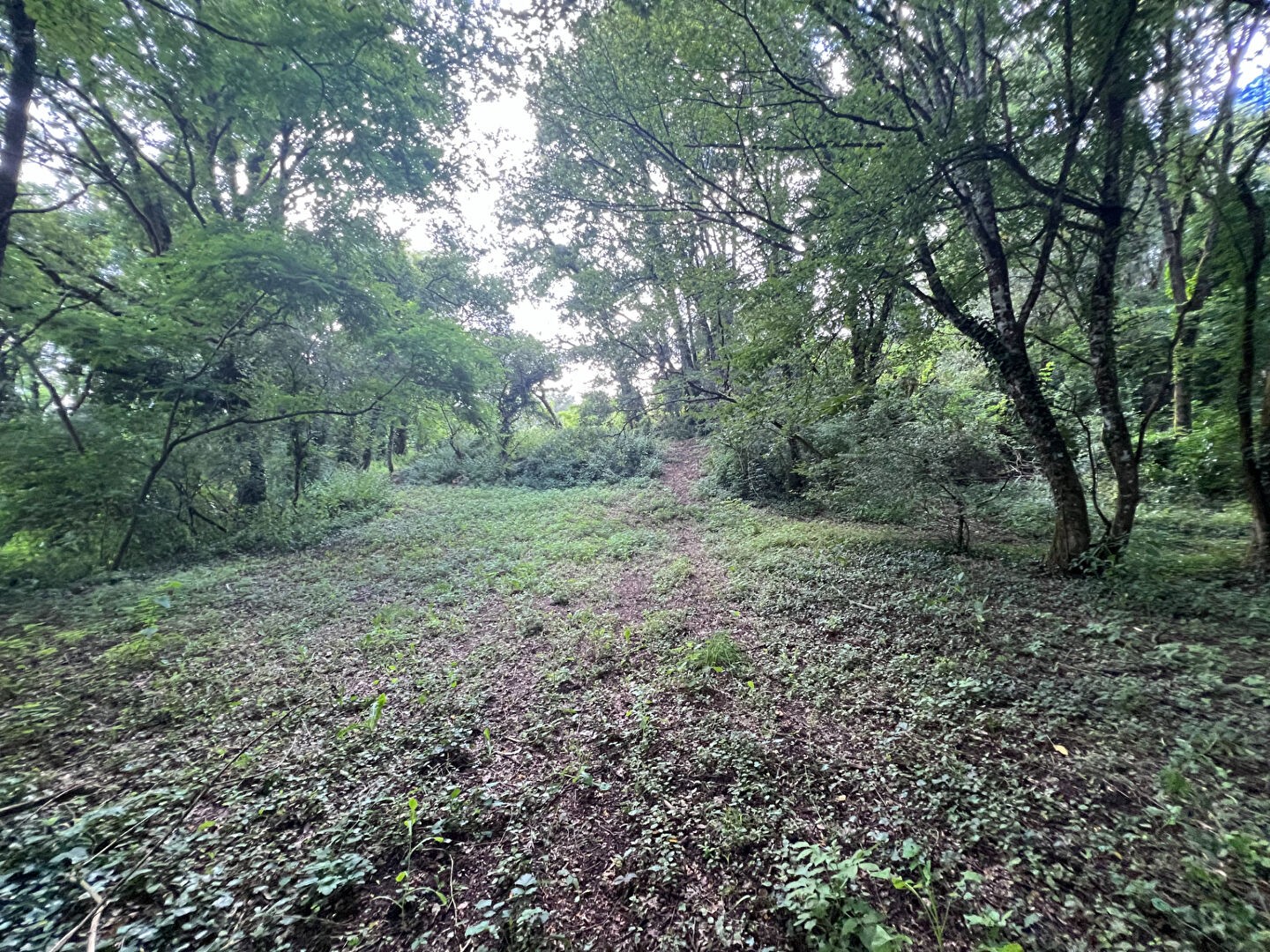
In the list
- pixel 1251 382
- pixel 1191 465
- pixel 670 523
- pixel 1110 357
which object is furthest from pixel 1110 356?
pixel 670 523

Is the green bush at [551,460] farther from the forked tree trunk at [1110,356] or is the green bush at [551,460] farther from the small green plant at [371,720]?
the small green plant at [371,720]

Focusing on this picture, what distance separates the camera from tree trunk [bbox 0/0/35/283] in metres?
5.15

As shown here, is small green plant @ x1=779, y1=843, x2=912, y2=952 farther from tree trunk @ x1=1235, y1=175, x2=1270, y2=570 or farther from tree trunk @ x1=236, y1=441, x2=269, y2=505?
tree trunk @ x1=236, y1=441, x2=269, y2=505

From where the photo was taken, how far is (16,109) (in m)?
5.20

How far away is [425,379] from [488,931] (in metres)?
8.85

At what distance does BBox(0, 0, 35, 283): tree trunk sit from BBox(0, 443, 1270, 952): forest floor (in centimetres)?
459

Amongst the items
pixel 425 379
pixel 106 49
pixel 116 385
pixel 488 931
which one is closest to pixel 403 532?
pixel 425 379

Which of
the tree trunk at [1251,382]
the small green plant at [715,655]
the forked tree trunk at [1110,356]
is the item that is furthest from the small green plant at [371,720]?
the tree trunk at [1251,382]

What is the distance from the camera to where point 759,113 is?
6902 mm

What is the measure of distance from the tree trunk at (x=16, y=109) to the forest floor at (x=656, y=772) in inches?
181

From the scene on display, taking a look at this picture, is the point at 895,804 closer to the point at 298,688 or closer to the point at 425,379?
the point at 298,688

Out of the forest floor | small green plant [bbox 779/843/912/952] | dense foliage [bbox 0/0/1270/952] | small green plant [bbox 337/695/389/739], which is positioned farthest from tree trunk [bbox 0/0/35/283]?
small green plant [bbox 779/843/912/952]

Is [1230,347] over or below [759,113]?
below

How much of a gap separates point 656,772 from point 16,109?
9.47 metres
